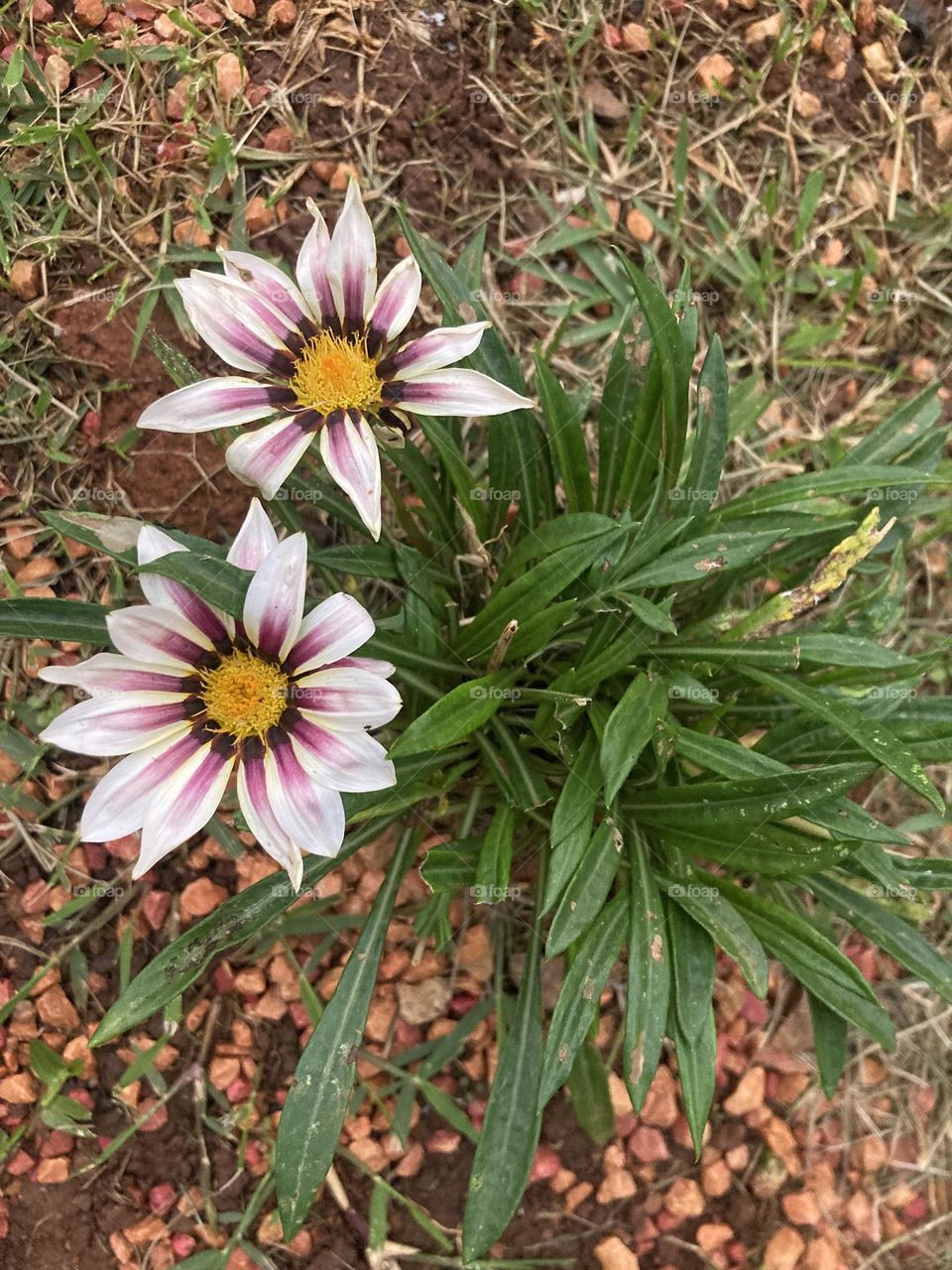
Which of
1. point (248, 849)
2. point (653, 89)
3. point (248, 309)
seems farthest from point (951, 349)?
point (248, 849)

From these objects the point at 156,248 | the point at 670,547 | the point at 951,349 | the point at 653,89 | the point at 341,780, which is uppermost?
the point at 653,89

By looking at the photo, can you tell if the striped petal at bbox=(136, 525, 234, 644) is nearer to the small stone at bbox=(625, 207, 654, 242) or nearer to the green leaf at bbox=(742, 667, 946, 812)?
the green leaf at bbox=(742, 667, 946, 812)

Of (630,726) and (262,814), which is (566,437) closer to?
(630,726)

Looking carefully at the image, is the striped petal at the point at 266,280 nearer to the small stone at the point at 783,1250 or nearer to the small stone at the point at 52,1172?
the small stone at the point at 52,1172

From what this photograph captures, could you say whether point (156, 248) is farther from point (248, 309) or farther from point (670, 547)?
point (670, 547)

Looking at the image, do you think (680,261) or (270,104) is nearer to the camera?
(270,104)

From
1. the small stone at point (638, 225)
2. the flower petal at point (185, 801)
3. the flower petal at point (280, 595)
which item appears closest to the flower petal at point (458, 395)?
the flower petal at point (280, 595)

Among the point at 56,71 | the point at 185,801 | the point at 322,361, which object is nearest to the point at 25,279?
the point at 56,71

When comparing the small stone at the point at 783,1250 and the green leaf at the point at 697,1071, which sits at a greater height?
the green leaf at the point at 697,1071
